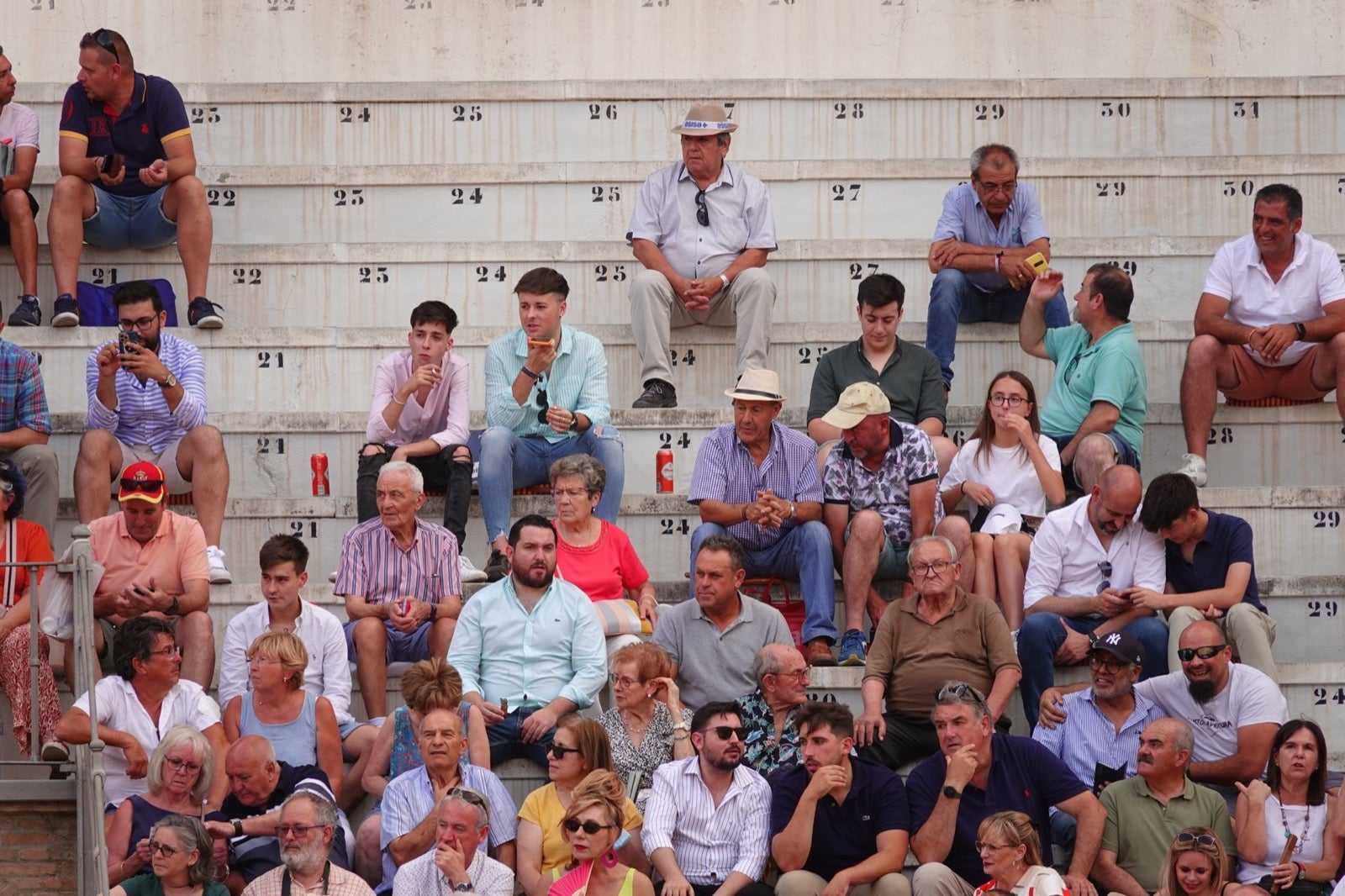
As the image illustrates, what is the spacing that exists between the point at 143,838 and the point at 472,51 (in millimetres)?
6553

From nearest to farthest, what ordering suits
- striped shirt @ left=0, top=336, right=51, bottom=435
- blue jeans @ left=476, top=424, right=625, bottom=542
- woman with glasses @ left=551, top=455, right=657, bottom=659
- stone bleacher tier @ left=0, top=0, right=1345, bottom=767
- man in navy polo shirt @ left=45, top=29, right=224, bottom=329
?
woman with glasses @ left=551, top=455, right=657, bottom=659
blue jeans @ left=476, top=424, right=625, bottom=542
striped shirt @ left=0, top=336, right=51, bottom=435
stone bleacher tier @ left=0, top=0, right=1345, bottom=767
man in navy polo shirt @ left=45, top=29, right=224, bottom=329

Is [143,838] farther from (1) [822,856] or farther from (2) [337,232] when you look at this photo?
(2) [337,232]

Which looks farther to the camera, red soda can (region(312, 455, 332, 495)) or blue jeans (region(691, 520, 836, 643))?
red soda can (region(312, 455, 332, 495))

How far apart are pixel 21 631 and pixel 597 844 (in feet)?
A: 8.49

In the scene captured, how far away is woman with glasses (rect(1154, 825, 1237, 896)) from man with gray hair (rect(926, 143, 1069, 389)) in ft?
11.5

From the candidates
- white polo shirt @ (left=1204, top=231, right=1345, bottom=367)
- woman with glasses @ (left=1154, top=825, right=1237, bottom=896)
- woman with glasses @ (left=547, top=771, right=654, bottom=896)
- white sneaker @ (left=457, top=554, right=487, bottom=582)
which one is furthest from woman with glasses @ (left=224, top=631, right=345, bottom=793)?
white polo shirt @ (left=1204, top=231, right=1345, bottom=367)

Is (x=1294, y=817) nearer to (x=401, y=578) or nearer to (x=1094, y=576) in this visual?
(x=1094, y=576)

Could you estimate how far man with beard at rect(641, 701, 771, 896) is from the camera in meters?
8.45

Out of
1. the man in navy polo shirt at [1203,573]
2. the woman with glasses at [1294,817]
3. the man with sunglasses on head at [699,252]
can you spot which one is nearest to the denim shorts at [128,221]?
the man with sunglasses on head at [699,252]

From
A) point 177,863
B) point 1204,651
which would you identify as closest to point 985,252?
point 1204,651

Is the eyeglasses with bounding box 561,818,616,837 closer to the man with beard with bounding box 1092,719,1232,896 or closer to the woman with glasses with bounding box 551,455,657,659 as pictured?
the woman with glasses with bounding box 551,455,657,659

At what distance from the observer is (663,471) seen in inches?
425

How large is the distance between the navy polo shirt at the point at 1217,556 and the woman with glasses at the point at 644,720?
218 centimetres

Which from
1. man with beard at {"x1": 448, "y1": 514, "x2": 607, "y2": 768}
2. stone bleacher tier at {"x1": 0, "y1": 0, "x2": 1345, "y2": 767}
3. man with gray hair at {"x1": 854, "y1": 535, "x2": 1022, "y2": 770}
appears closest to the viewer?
man with gray hair at {"x1": 854, "y1": 535, "x2": 1022, "y2": 770}
